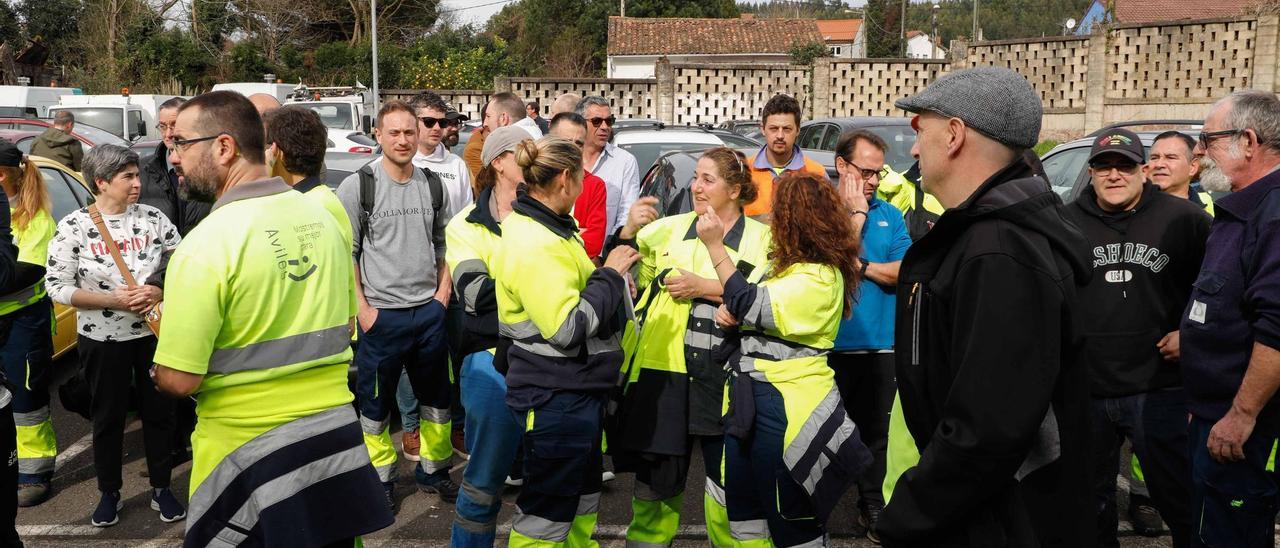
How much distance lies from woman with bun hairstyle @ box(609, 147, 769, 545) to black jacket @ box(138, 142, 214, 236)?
2.95m

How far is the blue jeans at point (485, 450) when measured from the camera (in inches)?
167

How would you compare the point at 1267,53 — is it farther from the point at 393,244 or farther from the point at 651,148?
the point at 393,244

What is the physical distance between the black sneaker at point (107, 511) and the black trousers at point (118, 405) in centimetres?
5

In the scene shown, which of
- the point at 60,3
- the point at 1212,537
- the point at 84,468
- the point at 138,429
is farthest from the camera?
the point at 60,3

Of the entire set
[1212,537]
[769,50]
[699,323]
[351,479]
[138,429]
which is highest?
[769,50]

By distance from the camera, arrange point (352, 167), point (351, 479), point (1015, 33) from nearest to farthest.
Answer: point (351, 479) → point (352, 167) → point (1015, 33)

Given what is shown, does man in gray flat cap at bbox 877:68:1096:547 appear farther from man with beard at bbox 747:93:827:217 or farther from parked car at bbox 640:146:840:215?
parked car at bbox 640:146:840:215

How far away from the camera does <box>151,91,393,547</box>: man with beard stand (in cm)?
300

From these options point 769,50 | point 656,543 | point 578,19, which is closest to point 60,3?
point 578,19

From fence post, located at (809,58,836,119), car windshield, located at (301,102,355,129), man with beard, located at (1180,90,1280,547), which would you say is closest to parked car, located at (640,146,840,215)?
man with beard, located at (1180,90,1280,547)

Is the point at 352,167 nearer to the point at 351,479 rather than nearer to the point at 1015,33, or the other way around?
the point at 351,479

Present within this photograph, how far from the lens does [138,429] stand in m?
7.12

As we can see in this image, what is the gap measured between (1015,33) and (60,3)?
71.8 meters

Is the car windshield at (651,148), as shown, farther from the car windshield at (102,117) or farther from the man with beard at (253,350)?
the car windshield at (102,117)
